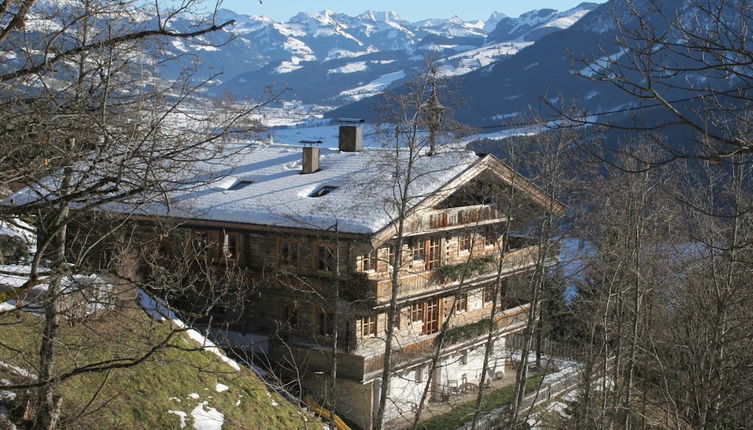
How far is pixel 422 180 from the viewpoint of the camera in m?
22.2

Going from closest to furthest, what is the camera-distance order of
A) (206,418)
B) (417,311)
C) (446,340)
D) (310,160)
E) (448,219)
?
(206,418)
(448,219)
(446,340)
(417,311)
(310,160)

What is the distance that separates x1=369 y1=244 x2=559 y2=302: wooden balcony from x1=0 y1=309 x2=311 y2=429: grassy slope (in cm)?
412

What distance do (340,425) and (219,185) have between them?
29.1 feet

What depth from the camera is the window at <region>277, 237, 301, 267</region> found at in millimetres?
23441

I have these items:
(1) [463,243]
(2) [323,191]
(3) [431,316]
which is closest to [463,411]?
(3) [431,316]

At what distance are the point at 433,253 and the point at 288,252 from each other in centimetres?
508

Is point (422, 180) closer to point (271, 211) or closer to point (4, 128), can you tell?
point (271, 211)

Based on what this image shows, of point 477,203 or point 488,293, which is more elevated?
point 477,203

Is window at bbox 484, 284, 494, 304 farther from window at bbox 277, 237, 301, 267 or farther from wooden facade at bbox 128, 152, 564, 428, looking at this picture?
window at bbox 277, 237, 301, 267

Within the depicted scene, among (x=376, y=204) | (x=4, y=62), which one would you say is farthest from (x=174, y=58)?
(x=376, y=204)

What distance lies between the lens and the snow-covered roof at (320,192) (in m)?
20.8

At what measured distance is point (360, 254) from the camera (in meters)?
22.4

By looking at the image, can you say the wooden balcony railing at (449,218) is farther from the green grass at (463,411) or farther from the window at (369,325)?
the green grass at (463,411)

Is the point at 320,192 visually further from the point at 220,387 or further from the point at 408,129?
the point at 408,129
